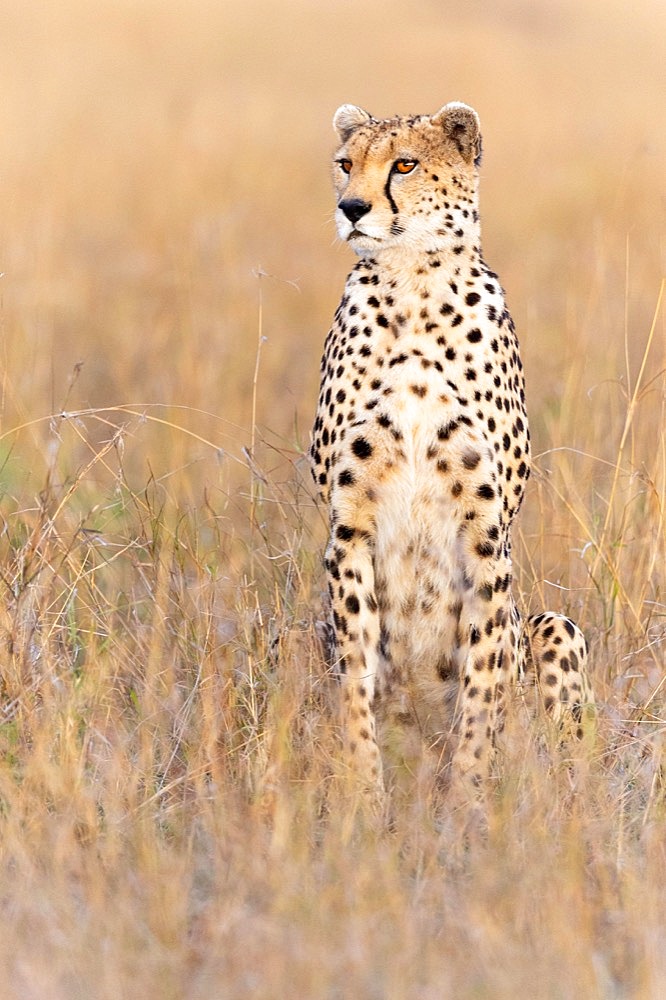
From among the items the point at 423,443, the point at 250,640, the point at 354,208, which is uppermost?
the point at 354,208

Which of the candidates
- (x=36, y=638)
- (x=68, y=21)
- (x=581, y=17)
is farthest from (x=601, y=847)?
(x=581, y=17)

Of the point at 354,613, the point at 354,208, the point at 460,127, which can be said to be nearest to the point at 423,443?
the point at 354,613

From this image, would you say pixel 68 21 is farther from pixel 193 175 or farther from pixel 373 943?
pixel 373 943

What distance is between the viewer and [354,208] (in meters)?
2.84

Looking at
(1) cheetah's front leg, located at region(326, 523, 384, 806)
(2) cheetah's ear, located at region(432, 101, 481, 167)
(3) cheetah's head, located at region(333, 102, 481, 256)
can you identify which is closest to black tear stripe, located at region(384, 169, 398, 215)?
(3) cheetah's head, located at region(333, 102, 481, 256)

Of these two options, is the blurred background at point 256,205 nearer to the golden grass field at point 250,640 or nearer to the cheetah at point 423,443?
the golden grass field at point 250,640

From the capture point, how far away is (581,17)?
1306 centimetres

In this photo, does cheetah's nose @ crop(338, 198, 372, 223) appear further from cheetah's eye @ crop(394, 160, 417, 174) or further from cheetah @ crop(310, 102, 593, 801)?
cheetah's eye @ crop(394, 160, 417, 174)

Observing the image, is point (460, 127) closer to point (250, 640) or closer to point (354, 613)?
point (354, 613)

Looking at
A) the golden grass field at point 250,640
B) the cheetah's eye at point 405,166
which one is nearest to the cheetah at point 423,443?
the cheetah's eye at point 405,166

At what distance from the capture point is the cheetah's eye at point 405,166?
293 cm

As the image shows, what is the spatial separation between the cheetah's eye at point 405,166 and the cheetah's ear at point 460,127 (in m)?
0.13

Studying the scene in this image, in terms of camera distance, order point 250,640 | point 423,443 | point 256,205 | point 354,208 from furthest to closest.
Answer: point 256,205 → point 250,640 → point 423,443 → point 354,208

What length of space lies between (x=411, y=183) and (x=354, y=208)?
157 mm
